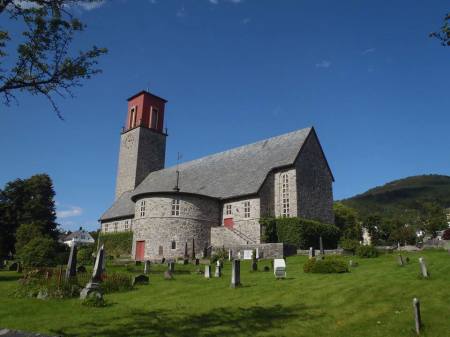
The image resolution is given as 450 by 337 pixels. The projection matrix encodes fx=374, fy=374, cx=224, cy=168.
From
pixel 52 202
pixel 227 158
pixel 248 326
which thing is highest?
pixel 227 158

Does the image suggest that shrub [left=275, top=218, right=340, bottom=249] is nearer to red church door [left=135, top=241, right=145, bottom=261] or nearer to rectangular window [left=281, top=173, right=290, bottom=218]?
rectangular window [left=281, top=173, right=290, bottom=218]

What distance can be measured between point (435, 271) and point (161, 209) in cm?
2618

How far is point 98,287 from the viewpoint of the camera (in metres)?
15.2

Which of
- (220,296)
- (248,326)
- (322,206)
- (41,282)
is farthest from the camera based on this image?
(322,206)

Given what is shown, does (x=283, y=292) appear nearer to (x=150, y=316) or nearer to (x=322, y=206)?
(x=150, y=316)

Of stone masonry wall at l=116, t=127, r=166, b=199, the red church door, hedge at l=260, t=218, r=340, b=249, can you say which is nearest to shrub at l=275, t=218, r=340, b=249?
hedge at l=260, t=218, r=340, b=249

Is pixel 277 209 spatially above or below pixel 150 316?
above

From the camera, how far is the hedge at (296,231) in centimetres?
3541

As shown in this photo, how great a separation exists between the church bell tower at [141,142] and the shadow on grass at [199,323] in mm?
45691

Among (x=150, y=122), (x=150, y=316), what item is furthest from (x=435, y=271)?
(x=150, y=122)

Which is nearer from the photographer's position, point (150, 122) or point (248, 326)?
point (248, 326)

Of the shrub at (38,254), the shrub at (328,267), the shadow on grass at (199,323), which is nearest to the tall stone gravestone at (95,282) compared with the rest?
the shadow on grass at (199,323)

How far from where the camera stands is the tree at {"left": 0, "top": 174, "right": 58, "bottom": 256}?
50816mm

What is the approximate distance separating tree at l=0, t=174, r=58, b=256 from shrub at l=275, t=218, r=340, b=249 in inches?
1258
